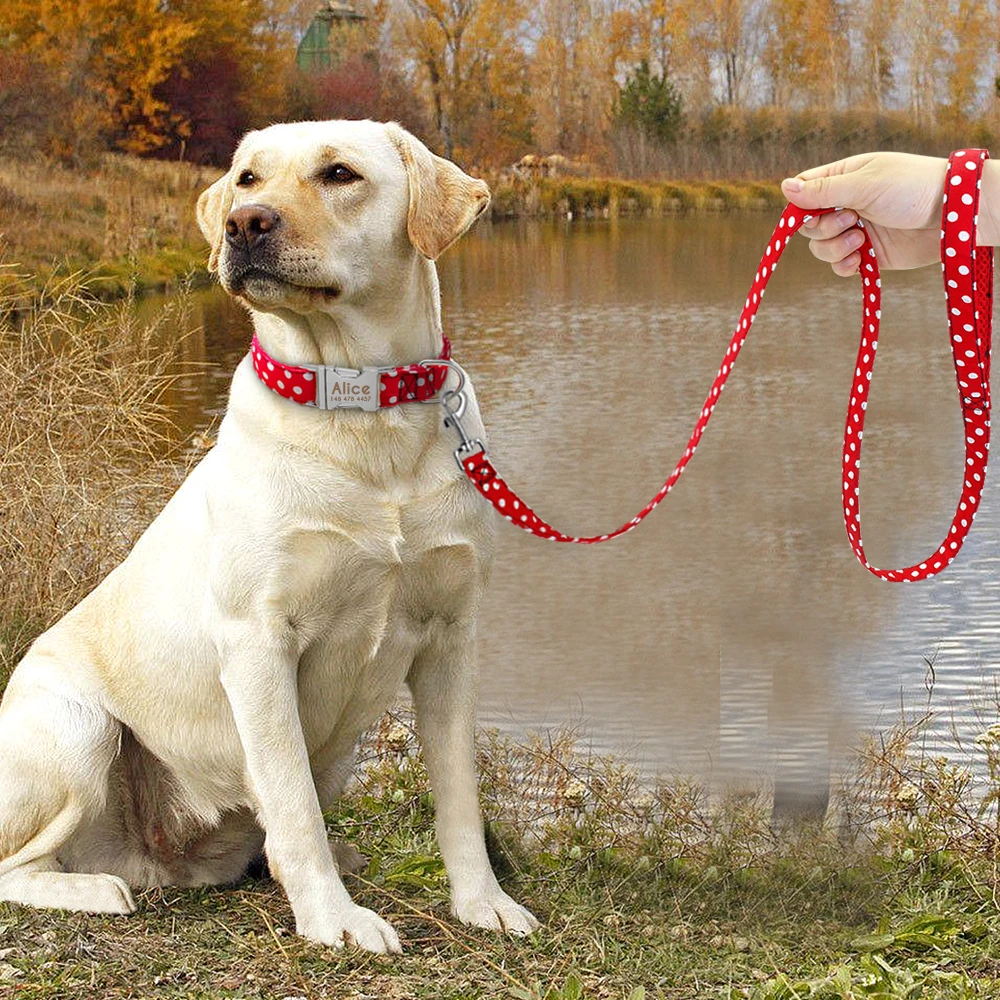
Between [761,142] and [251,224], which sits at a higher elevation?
[761,142]

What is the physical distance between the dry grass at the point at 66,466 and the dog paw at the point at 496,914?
229 cm

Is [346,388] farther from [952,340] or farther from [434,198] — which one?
[952,340]

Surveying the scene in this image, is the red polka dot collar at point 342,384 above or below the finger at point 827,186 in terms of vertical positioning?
below

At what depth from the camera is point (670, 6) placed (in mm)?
27703

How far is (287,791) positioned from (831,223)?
1479mm

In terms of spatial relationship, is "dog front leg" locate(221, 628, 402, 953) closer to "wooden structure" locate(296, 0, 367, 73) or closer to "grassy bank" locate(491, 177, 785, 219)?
"wooden structure" locate(296, 0, 367, 73)

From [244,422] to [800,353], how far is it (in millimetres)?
13563

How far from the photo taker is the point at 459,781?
115 inches

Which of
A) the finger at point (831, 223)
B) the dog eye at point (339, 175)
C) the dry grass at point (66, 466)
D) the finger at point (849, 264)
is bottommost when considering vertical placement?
the dry grass at point (66, 466)

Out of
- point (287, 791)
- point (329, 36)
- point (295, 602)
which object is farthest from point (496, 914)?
point (329, 36)

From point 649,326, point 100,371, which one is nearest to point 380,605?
→ point 100,371

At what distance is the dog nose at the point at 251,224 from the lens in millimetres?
2574

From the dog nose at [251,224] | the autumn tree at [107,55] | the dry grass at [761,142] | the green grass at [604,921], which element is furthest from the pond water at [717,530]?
the autumn tree at [107,55]

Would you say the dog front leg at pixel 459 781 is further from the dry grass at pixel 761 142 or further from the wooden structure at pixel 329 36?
the dry grass at pixel 761 142
